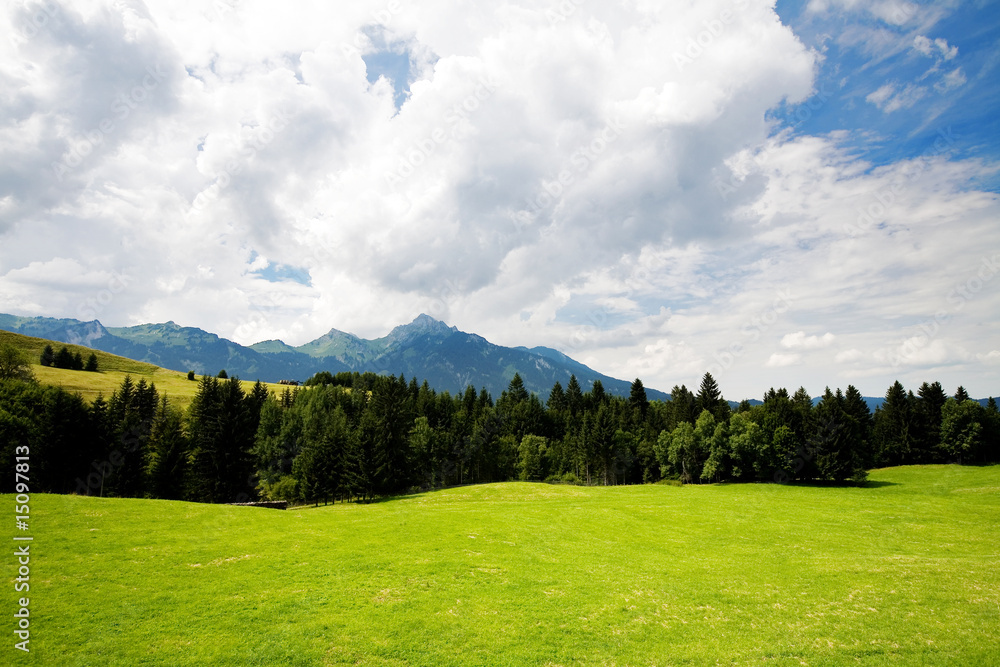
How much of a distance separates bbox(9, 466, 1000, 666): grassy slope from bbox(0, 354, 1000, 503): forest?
34119mm

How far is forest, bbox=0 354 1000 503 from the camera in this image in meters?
69.1

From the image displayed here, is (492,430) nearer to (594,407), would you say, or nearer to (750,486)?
(594,407)

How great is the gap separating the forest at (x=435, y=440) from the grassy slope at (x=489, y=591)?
34119 mm

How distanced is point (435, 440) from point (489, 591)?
8449 centimetres

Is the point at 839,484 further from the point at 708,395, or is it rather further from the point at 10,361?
the point at 10,361

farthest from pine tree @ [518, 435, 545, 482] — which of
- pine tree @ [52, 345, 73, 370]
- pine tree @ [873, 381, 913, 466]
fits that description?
pine tree @ [52, 345, 73, 370]

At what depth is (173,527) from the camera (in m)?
31.6

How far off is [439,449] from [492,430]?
25.4 meters

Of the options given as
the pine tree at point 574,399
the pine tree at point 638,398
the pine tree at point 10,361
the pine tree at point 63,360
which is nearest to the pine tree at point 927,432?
the pine tree at point 638,398

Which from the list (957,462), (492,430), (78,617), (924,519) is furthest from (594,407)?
(78,617)

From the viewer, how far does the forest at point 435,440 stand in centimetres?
6906

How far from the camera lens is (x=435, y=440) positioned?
105 meters

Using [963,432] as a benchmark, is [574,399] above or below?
above

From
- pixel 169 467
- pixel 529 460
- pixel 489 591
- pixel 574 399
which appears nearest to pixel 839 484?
pixel 529 460
